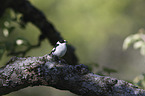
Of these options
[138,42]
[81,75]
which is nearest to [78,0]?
[138,42]

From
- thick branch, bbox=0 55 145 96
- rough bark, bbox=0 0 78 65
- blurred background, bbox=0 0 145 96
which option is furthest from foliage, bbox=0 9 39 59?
blurred background, bbox=0 0 145 96

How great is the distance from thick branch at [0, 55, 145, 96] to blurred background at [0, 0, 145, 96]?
6.88 meters

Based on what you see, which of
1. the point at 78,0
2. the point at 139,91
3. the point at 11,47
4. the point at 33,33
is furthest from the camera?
the point at 78,0

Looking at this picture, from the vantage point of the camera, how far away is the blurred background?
28.6ft

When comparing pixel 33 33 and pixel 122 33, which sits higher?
pixel 122 33

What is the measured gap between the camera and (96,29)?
1027cm

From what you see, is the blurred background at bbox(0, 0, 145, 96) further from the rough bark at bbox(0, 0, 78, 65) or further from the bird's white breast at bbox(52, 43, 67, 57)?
the bird's white breast at bbox(52, 43, 67, 57)

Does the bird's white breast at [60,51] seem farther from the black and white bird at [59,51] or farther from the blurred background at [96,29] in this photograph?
the blurred background at [96,29]

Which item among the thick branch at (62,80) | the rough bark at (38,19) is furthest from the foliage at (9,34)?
the thick branch at (62,80)

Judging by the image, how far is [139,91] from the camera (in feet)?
3.50

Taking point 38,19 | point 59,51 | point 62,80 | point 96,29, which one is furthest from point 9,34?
point 96,29

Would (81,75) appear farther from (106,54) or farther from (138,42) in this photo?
(106,54)

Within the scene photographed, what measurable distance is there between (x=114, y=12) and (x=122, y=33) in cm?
178

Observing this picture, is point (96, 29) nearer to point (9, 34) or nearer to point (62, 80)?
point (9, 34)
